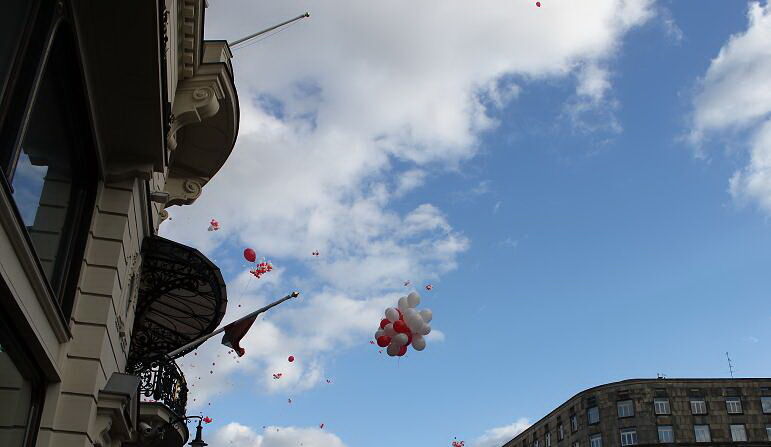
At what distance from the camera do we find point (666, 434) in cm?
6388

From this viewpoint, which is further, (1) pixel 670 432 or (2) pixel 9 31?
(1) pixel 670 432

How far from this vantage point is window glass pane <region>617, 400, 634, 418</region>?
65875mm

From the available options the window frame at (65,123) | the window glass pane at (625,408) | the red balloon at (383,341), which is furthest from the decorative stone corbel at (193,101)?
the window glass pane at (625,408)

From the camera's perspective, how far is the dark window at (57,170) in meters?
7.18

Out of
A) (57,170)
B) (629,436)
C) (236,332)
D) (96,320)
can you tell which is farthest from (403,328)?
(629,436)

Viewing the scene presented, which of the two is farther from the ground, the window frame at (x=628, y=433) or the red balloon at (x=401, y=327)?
the window frame at (x=628, y=433)

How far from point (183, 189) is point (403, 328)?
15.5ft

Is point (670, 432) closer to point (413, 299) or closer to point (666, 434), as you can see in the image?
point (666, 434)

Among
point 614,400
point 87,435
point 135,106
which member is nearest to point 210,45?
point 135,106

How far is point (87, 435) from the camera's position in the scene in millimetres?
8672

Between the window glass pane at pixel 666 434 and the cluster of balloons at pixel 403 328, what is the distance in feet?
180

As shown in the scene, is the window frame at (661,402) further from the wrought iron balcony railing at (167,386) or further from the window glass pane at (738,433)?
the wrought iron balcony railing at (167,386)

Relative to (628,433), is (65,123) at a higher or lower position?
lower

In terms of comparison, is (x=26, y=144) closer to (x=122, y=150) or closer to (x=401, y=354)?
(x=122, y=150)
